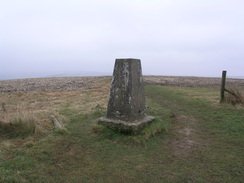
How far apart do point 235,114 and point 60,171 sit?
8305 millimetres

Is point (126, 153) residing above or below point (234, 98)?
below

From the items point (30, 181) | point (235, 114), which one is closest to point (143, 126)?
point (30, 181)

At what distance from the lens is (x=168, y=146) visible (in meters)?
6.36

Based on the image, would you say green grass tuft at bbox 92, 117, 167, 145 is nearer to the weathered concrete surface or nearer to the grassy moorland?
the grassy moorland

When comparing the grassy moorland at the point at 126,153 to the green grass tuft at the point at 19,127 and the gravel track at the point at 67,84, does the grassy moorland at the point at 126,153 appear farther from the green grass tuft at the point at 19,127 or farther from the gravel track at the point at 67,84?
the gravel track at the point at 67,84

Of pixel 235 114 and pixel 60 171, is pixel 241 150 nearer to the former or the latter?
pixel 235 114

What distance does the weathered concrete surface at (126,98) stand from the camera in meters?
7.23

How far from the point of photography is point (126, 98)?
7.30 meters

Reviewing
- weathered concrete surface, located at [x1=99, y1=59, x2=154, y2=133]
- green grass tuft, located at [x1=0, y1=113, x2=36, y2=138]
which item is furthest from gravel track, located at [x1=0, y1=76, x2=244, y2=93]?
weathered concrete surface, located at [x1=99, y1=59, x2=154, y2=133]

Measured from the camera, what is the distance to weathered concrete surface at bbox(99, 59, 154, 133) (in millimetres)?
7234

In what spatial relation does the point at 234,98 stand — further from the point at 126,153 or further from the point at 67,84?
the point at 67,84

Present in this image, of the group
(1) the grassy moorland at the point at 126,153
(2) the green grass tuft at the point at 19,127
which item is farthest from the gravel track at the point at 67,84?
(1) the grassy moorland at the point at 126,153

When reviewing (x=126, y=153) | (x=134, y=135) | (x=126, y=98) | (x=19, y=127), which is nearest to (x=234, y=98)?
(x=126, y=98)

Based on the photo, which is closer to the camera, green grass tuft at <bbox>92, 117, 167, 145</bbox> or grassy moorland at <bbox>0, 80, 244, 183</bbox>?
grassy moorland at <bbox>0, 80, 244, 183</bbox>
